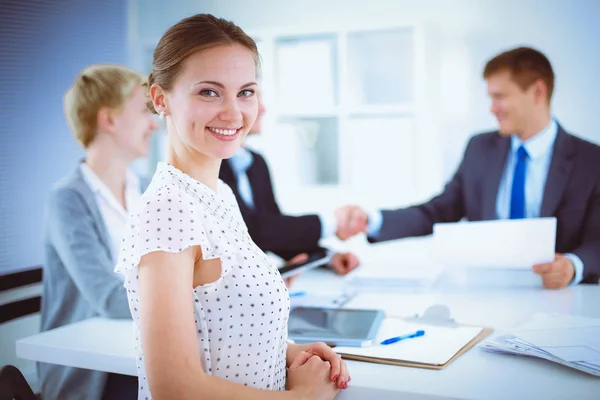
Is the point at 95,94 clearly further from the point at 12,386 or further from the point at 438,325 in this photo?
the point at 438,325

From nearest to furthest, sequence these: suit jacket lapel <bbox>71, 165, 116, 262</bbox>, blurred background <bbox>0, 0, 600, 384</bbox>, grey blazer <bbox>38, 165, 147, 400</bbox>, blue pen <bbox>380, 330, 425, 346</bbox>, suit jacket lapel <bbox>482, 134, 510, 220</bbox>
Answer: blue pen <bbox>380, 330, 425, 346</bbox>
grey blazer <bbox>38, 165, 147, 400</bbox>
suit jacket lapel <bbox>71, 165, 116, 262</bbox>
suit jacket lapel <bbox>482, 134, 510, 220</bbox>
blurred background <bbox>0, 0, 600, 384</bbox>

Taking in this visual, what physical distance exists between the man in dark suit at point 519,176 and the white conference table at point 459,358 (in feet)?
1.48

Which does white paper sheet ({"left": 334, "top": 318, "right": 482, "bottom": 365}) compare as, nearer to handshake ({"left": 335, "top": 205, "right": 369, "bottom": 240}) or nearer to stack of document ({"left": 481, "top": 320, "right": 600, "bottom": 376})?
stack of document ({"left": 481, "top": 320, "right": 600, "bottom": 376})

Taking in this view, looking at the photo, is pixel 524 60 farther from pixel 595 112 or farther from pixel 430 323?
pixel 430 323

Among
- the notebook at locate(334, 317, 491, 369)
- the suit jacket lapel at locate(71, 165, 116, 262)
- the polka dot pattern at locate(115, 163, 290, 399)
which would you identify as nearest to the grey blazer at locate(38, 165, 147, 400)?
the suit jacket lapel at locate(71, 165, 116, 262)

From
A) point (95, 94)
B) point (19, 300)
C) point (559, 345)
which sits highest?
point (95, 94)

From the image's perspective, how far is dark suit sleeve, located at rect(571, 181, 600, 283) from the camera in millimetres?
2131

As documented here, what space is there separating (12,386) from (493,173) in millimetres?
2151

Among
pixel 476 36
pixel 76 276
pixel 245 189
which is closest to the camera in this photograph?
pixel 76 276

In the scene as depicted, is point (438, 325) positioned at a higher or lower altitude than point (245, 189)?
lower

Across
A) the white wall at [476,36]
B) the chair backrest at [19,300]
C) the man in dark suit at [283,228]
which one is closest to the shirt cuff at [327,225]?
the man in dark suit at [283,228]

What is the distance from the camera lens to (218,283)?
1.07m

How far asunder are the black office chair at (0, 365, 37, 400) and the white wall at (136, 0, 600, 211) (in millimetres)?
2705

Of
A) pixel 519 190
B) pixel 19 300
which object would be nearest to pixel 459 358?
pixel 519 190
